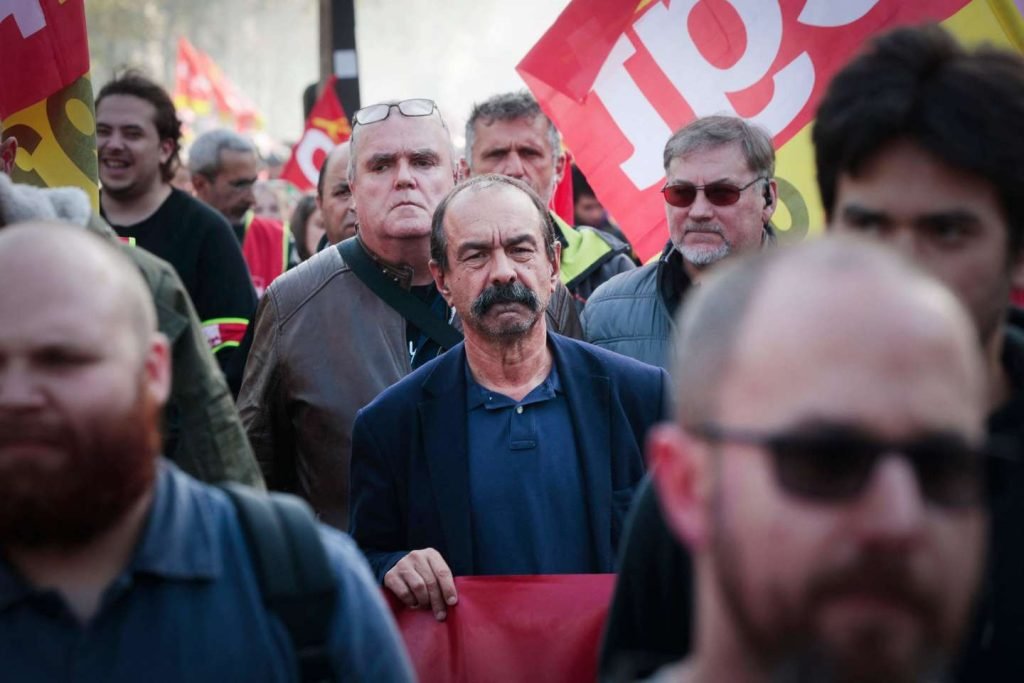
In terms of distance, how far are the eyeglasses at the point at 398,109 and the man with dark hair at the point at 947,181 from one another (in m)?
3.20

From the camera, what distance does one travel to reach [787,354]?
1531 mm

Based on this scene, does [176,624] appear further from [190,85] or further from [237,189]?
[190,85]

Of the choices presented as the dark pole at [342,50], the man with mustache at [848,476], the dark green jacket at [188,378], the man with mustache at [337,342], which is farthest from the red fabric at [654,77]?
the dark pole at [342,50]

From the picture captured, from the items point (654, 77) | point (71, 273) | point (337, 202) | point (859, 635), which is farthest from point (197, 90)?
point (859, 635)

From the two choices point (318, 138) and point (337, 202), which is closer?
point (337, 202)

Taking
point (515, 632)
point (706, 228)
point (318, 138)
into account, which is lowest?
point (515, 632)

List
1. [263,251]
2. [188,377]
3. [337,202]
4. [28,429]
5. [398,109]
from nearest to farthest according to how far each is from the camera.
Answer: [28,429] < [188,377] < [398,109] < [337,202] < [263,251]

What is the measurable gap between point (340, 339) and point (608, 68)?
5.96ft

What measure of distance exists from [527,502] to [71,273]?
1841 mm

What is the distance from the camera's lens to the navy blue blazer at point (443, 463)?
3.68m

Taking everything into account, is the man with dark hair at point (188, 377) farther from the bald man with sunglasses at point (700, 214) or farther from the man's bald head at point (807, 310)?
the bald man with sunglasses at point (700, 214)

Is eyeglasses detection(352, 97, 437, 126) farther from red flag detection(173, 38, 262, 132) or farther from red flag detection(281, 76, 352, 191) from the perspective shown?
red flag detection(173, 38, 262, 132)

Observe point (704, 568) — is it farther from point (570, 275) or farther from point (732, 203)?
point (570, 275)

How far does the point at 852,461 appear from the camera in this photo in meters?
1.49
